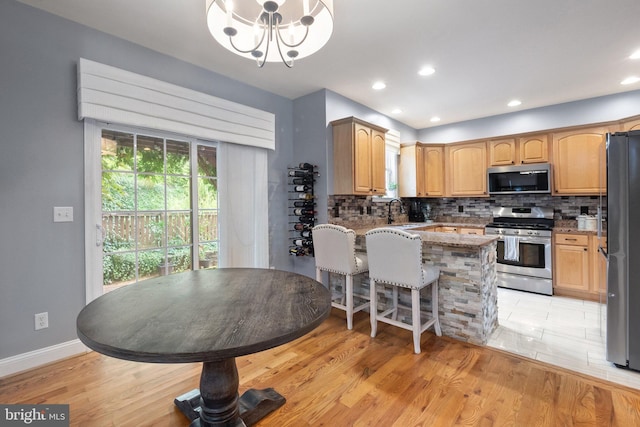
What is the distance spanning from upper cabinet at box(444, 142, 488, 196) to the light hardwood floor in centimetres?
296

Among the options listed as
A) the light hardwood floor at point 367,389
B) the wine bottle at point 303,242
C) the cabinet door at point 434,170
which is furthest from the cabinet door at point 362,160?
the light hardwood floor at point 367,389

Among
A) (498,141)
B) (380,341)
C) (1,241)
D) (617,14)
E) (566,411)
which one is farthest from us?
(498,141)

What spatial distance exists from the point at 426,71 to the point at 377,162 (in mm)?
1213

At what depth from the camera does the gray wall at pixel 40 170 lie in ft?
6.70

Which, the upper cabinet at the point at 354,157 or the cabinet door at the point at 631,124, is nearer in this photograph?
the cabinet door at the point at 631,124

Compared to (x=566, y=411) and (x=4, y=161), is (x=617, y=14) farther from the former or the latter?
(x=4, y=161)

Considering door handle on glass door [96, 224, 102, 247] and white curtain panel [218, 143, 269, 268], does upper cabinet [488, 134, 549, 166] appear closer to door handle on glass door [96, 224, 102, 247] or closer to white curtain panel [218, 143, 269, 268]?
white curtain panel [218, 143, 269, 268]

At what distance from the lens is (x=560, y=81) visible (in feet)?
11.0

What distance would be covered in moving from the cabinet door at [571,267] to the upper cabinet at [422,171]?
1828 mm

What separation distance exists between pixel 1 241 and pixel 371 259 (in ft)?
8.99

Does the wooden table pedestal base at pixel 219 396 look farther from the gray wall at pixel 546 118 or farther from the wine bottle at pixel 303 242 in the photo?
the gray wall at pixel 546 118

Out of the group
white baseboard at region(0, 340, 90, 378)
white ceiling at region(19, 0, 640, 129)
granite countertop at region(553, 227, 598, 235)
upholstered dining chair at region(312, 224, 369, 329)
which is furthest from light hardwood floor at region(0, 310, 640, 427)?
white ceiling at region(19, 0, 640, 129)

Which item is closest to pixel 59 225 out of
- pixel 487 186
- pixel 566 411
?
pixel 566 411

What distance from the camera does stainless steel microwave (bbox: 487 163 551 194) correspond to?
400cm
